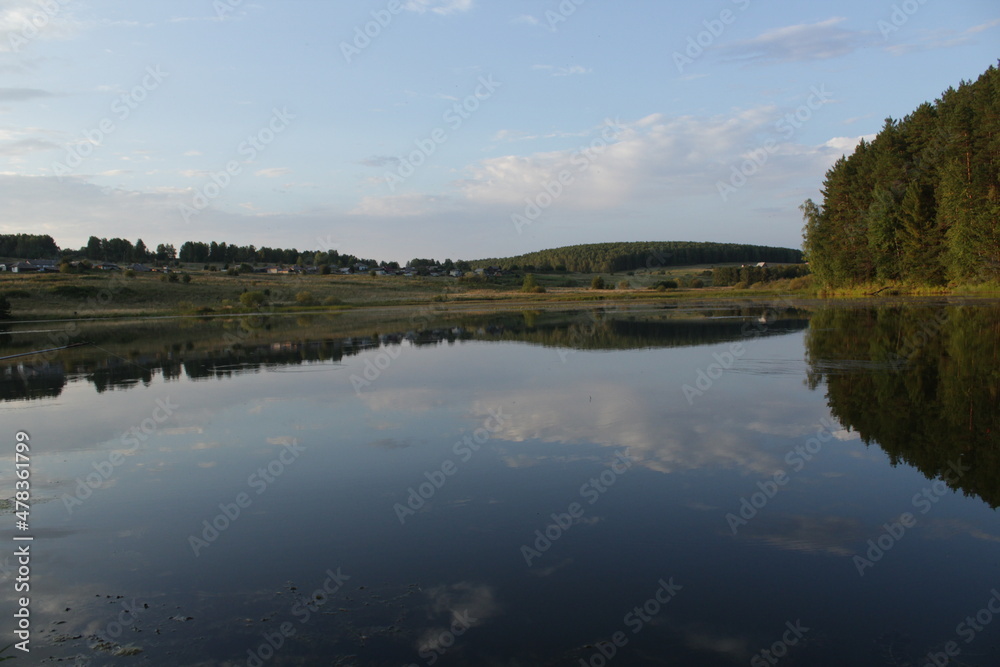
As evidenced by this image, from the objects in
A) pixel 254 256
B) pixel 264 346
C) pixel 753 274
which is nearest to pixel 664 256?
pixel 753 274

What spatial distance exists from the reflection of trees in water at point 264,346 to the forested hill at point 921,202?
1629cm

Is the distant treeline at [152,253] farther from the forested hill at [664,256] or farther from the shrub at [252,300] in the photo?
the shrub at [252,300]

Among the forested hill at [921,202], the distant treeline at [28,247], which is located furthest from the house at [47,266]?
the forested hill at [921,202]

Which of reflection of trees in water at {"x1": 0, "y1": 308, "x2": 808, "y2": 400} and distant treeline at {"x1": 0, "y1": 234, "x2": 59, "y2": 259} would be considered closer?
reflection of trees in water at {"x1": 0, "y1": 308, "x2": 808, "y2": 400}

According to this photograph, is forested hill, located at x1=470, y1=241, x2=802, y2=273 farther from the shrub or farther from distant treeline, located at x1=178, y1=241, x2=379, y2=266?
the shrub

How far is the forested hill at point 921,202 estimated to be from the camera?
4009cm

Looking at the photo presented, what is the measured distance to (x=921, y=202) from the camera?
47625mm

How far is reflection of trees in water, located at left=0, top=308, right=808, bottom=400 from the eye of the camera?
1927 cm

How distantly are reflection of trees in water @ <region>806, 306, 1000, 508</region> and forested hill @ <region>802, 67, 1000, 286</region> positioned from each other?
20864mm

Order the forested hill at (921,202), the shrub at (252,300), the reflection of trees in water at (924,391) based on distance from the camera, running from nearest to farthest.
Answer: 1. the reflection of trees in water at (924,391)
2. the forested hill at (921,202)
3. the shrub at (252,300)

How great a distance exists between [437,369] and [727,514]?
501 inches

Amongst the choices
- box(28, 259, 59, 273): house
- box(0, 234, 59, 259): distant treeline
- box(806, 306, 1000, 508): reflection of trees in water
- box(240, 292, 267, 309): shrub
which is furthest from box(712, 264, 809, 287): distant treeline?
box(0, 234, 59, 259): distant treeline

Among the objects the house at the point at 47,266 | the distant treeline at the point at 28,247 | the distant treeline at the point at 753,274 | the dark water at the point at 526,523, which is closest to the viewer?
the dark water at the point at 526,523

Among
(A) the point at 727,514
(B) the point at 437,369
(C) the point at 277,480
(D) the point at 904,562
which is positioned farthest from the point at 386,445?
(B) the point at 437,369
